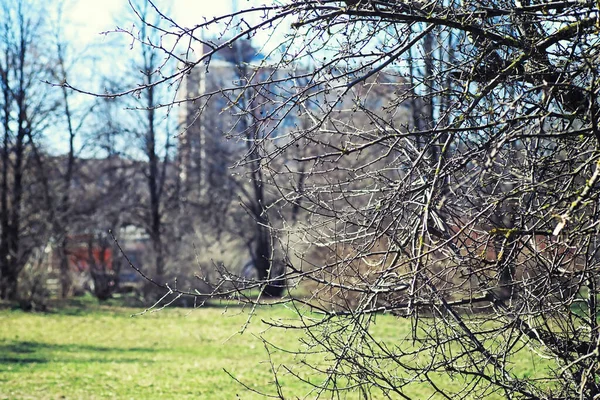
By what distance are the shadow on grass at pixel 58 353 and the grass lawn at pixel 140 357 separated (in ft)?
0.06

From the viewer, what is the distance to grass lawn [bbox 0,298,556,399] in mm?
10602

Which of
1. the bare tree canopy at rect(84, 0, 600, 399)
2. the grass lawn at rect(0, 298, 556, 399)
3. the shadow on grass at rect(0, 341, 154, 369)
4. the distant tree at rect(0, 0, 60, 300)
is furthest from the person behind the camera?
the distant tree at rect(0, 0, 60, 300)

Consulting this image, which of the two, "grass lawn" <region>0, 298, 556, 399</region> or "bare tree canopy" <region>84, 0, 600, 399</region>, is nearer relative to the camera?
"bare tree canopy" <region>84, 0, 600, 399</region>

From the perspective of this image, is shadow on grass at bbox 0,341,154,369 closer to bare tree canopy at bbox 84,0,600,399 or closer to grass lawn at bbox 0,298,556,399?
grass lawn at bbox 0,298,556,399

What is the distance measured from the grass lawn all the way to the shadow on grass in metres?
0.02

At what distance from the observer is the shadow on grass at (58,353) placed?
14328mm

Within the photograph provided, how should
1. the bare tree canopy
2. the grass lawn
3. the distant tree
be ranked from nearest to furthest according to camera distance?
the bare tree canopy
the grass lawn
the distant tree

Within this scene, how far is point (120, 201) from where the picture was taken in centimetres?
3362

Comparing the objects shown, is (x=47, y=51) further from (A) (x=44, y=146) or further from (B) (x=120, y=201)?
(B) (x=120, y=201)

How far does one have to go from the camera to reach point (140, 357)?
49.6 feet

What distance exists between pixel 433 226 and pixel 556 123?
3.40 ft

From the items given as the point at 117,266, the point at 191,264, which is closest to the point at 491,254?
the point at 191,264

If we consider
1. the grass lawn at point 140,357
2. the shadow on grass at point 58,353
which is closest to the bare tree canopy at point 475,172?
the grass lawn at point 140,357

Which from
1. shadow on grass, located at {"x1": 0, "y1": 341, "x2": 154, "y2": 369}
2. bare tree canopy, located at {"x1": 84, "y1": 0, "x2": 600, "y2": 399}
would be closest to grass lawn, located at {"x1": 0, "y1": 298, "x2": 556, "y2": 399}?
shadow on grass, located at {"x1": 0, "y1": 341, "x2": 154, "y2": 369}
